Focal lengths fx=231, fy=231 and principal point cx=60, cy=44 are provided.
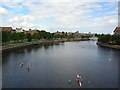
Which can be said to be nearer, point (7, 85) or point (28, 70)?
point (7, 85)

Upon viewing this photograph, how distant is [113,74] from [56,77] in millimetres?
7089

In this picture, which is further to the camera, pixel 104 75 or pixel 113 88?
pixel 104 75

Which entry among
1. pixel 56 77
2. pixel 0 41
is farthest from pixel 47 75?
pixel 0 41

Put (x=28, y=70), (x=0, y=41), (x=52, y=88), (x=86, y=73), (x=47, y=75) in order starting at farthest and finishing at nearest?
(x=0, y=41) → (x=28, y=70) → (x=86, y=73) → (x=47, y=75) → (x=52, y=88)

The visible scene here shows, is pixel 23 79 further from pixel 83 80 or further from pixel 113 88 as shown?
pixel 113 88

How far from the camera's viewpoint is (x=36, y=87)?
20.7 meters

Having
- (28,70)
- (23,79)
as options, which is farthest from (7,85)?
(28,70)

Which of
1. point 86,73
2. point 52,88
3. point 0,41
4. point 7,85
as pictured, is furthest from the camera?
point 0,41

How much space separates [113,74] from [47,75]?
7.79 metres

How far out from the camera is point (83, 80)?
2359 cm

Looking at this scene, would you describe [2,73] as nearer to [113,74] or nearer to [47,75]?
[47,75]

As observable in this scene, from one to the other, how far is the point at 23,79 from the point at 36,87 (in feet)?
11.9

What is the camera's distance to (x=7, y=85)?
71.1ft

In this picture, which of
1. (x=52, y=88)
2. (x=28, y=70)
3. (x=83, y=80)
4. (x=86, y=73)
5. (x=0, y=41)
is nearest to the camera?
(x=52, y=88)
